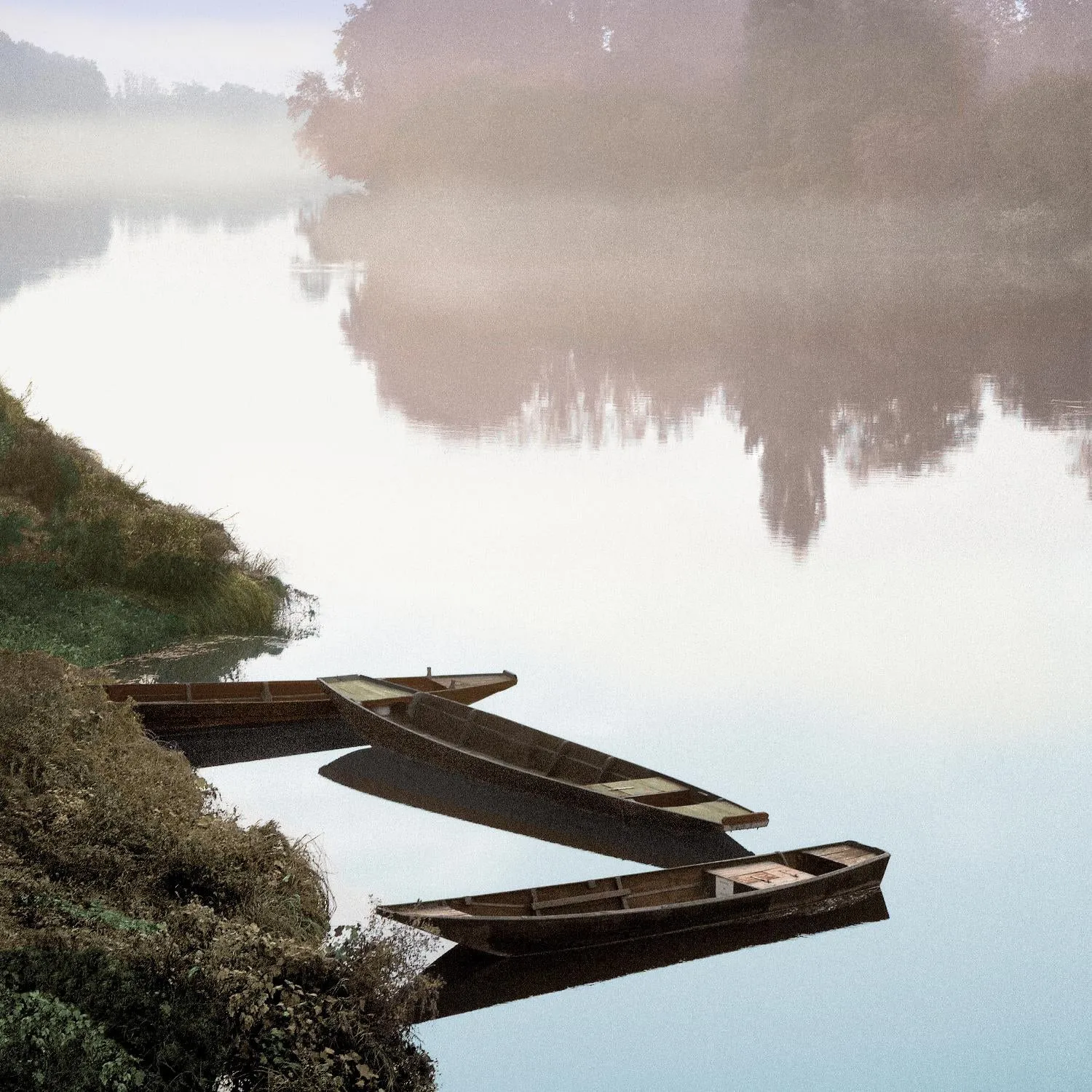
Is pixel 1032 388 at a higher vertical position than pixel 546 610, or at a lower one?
higher

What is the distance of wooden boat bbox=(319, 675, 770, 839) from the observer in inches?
653

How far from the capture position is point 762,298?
78.4 m

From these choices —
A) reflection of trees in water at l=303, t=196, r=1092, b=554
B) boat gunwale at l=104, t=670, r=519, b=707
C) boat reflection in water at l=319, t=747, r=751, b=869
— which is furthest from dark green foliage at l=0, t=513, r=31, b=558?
reflection of trees in water at l=303, t=196, r=1092, b=554

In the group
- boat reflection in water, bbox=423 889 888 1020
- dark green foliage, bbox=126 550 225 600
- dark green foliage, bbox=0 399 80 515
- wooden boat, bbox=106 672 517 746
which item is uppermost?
dark green foliage, bbox=0 399 80 515

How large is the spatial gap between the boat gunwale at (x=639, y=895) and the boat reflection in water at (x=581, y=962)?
11.5 inches

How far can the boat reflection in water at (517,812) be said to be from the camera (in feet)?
54.1

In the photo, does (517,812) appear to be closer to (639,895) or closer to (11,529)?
(639,895)

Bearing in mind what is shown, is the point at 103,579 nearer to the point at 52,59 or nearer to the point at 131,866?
the point at 131,866

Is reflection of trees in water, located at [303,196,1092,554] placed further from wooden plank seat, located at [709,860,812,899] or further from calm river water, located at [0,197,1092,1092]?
wooden plank seat, located at [709,860,812,899]

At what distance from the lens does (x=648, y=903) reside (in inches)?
570

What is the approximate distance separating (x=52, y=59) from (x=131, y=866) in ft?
559

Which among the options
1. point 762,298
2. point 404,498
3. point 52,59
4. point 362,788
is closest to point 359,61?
point 762,298

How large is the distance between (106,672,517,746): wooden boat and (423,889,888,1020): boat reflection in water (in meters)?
6.33

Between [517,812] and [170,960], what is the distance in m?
6.64
